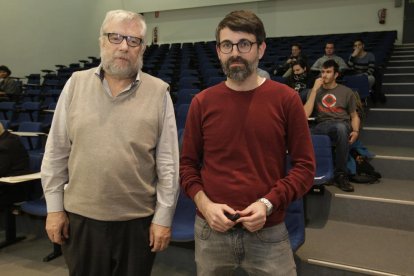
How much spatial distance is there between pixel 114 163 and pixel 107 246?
28cm

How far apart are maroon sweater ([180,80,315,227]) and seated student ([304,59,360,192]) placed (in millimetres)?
1773

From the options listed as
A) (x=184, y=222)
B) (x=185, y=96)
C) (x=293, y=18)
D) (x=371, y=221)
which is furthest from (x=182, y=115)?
(x=293, y=18)

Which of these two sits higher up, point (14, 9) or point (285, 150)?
point (14, 9)

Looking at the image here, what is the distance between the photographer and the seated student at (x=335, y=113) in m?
2.87

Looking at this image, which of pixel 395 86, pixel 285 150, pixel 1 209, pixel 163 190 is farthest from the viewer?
pixel 395 86

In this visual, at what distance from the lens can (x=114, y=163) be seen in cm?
119

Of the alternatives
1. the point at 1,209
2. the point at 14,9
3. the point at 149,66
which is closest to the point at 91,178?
the point at 1,209

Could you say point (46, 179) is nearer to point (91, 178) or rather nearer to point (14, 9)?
point (91, 178)

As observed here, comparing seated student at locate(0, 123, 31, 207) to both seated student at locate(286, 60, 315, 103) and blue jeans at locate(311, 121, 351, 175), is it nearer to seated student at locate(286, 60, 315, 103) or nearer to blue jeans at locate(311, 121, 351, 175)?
blue jeans at locate(311, 121, 351, 175)

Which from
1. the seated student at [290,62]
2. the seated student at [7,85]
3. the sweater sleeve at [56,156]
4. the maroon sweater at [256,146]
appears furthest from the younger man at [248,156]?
the seated student at [7,85]

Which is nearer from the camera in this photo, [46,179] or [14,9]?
[46,179]

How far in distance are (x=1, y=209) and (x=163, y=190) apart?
191 centimetres

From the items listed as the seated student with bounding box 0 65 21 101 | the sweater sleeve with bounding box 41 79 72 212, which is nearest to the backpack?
the sweater sleeve with bounding box 41 79 72 212

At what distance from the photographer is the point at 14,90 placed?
22.1ft
